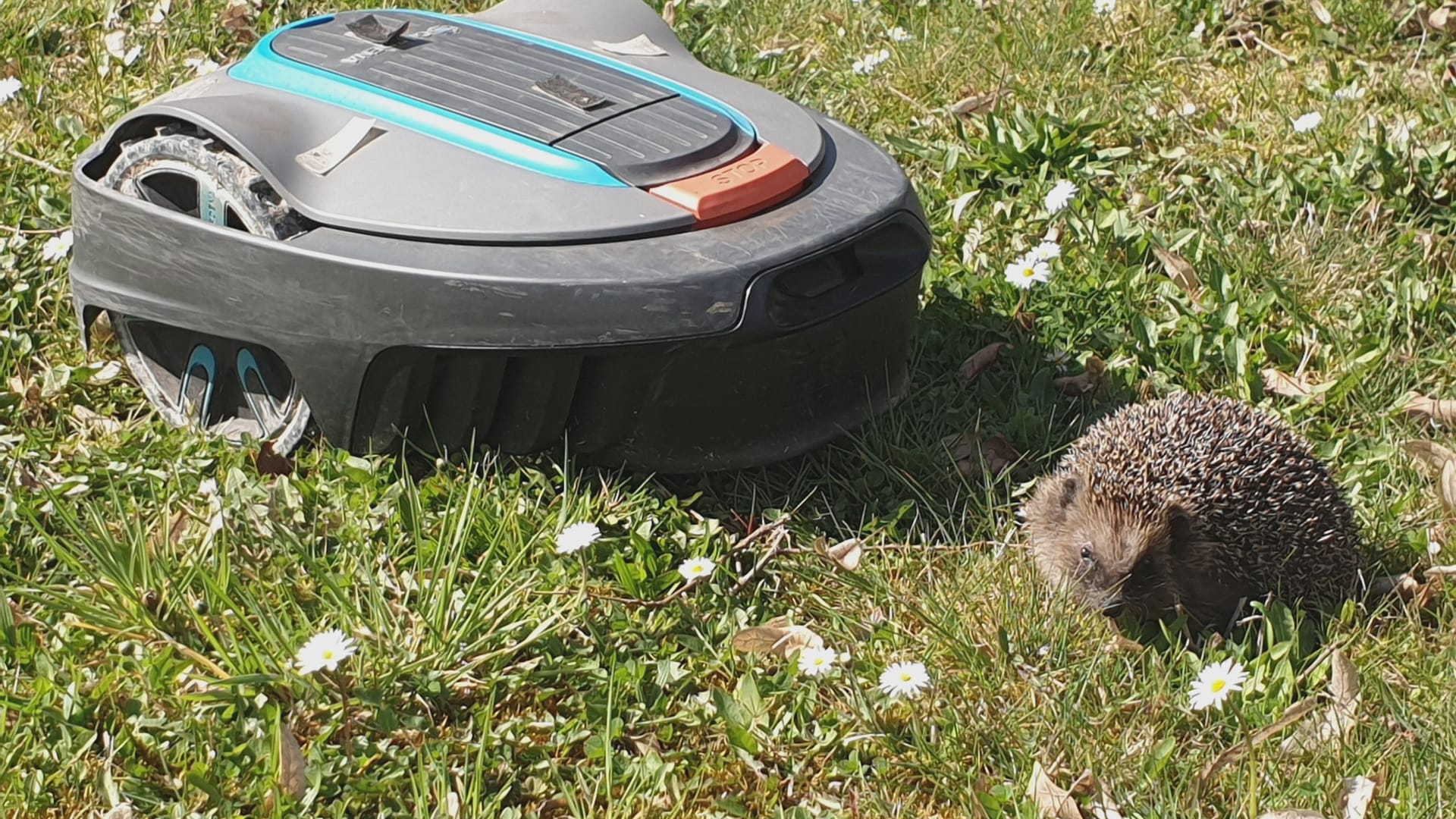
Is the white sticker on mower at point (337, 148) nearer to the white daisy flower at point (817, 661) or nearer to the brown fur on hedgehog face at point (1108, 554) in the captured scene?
the white daisy flower at point (817, 661)

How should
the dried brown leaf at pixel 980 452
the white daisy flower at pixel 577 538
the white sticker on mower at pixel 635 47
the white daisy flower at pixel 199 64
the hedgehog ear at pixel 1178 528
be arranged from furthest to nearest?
1. the white daisy flower at pixel 199 64
2. the white sticker on mower at pixel 635 47
3. the dried brown leaf at pixel 980 452
4. the hedgehog ear at pixel 1178 528
5. the white daisy flower at pixel 577 538

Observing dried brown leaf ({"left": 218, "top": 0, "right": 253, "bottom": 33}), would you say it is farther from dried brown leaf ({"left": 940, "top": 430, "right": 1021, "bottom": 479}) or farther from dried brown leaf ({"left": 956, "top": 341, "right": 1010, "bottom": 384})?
dried brown leaf ({"left": 940, "top": 430, "right": 1021, "bottom": 479})

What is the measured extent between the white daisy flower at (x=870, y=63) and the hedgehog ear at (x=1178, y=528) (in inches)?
101

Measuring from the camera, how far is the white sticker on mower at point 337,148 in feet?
10.3

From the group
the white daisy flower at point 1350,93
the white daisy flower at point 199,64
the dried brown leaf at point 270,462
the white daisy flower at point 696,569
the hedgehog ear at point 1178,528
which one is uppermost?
the white daisy flower at point 1350,93

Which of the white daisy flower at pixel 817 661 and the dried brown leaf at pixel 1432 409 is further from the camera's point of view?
the dried brown leaf at pixel 1432 409

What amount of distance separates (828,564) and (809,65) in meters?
2.73

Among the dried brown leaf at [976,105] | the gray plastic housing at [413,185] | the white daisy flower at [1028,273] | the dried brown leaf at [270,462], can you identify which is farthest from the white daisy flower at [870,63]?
the dried brown leaf at [270,462]

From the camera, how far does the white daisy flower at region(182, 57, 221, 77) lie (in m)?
5.23

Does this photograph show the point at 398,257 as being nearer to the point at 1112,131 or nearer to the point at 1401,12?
the point at 1112,131

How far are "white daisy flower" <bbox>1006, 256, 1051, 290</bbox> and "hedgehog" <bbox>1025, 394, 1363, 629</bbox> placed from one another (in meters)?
0.71

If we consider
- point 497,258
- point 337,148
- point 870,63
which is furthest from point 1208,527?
point 870,63

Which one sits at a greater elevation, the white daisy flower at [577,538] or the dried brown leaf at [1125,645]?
the white daisy flower at [577,538]

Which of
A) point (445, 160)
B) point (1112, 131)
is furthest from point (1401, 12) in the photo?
point (445, 160)
